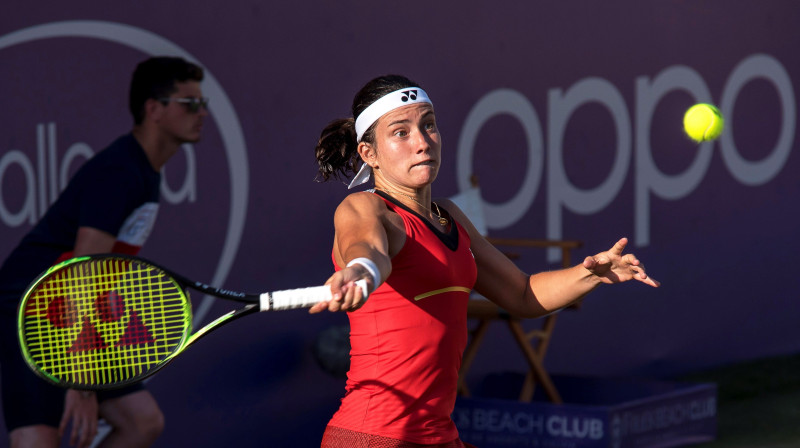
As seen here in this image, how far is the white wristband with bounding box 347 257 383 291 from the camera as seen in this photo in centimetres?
221

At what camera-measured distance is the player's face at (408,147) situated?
266cm

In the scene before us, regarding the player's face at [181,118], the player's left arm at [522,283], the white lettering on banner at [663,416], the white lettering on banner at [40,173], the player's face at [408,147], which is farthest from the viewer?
the white lettering on banner at [663,416]

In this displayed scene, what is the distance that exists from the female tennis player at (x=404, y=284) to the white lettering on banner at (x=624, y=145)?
10.1 ft

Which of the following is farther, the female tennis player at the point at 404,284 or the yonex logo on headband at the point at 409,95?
the yonex logo on headband at the point at 409,95

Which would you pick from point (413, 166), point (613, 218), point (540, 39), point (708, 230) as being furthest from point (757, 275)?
point (413, 166)

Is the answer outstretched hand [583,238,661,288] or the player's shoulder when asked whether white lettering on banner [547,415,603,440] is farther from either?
the player's shoulder

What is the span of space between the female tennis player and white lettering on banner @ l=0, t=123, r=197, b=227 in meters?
1.91

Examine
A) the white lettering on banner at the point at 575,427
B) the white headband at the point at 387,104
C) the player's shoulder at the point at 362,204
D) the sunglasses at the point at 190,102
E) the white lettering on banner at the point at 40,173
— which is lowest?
the white lettering on banner at the point at 575,427

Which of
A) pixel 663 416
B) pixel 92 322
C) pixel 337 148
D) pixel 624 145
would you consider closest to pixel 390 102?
pixel 337 148

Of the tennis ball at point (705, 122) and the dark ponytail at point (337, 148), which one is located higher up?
the tennis ball at point (705, 122)

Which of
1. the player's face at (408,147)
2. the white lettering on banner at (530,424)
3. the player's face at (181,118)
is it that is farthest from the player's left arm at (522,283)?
the white lettering on banner at (530,424)

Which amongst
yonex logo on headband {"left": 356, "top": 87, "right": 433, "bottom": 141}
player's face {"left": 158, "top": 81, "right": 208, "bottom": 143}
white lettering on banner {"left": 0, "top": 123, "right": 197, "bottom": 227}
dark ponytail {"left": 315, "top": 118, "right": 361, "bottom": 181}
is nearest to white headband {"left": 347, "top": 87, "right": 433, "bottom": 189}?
yonex logo on headband {"left": 356, "top": 87, "right": 433, "bottom": 141}

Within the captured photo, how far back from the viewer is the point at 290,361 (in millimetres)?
5137

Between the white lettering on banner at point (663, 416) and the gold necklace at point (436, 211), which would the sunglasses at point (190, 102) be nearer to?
the gold necklace at point (436, 211)
